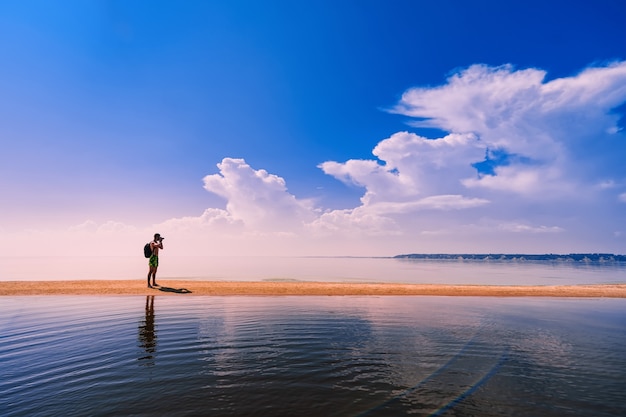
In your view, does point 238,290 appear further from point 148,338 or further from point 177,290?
point 148,338

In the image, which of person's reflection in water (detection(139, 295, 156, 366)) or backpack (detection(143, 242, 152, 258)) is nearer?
person's reflection in water (detection(139, 295, 156, 366))

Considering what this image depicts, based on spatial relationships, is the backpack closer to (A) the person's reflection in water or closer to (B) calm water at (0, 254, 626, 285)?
(A) the person's reflection in water

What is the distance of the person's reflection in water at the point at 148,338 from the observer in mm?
10366

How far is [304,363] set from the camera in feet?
34.0

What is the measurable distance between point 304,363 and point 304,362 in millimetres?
95

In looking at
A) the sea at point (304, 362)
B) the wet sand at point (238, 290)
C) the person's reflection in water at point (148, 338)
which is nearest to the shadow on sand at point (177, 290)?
the wet sand at point (238, 290)

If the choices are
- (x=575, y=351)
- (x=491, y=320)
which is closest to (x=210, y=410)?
(x=575, y=351)

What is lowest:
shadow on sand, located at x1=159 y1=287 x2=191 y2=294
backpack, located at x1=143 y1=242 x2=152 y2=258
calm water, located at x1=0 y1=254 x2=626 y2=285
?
calm water, located at x1=0 y1=254 x2=626 y2=285

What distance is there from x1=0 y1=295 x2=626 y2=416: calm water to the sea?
53 mm

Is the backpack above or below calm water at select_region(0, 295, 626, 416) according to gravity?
above

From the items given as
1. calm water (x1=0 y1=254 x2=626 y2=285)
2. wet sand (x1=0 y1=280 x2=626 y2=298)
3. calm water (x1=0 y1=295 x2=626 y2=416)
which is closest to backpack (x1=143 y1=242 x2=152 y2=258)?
wet sand (x1=0 y1=280 x2=626 y2=298)

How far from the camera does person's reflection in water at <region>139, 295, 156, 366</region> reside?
10366 mm

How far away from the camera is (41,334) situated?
13.5 metres

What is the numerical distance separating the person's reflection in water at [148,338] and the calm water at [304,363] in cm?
7
